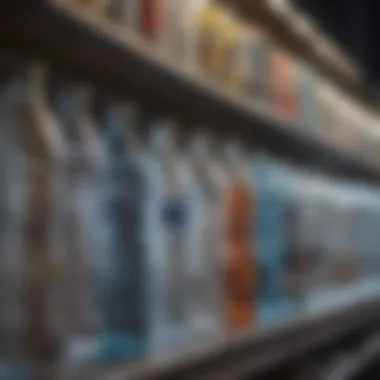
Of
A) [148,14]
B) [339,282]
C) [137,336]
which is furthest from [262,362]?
[339,282]

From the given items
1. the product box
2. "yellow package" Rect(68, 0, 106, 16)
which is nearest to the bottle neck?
"yellow package" Rect(68, 0, 106, 16)

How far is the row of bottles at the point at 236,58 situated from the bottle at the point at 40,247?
6.6 inches

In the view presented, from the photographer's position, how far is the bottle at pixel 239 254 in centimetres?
165

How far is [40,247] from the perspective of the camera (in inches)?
41.3

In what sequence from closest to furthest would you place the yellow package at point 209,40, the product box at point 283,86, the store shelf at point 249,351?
1. the store shelf at point 249,351
2. the yellow package at point 209,40
3. the product box at point 283,86

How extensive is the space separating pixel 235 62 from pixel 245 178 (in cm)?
21

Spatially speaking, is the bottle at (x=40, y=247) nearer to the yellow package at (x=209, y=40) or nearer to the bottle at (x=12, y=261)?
the bottle at (x=12, y=261)

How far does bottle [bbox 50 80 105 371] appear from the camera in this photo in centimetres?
109

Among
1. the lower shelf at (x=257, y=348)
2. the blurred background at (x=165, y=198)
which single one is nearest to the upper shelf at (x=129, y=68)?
the blurred background at (x=165, y=198)

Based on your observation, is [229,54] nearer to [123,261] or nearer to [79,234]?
[123,261]

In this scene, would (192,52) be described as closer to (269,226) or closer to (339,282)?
(269,226)

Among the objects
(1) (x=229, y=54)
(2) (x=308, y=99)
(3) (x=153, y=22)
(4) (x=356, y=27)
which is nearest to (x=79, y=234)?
(3) (x=153, y=22)

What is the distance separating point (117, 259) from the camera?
1290 mm

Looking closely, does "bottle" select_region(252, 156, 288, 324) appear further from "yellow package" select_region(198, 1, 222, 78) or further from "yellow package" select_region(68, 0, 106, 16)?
"yellow package" select_region(68, 0, 106, 16)
